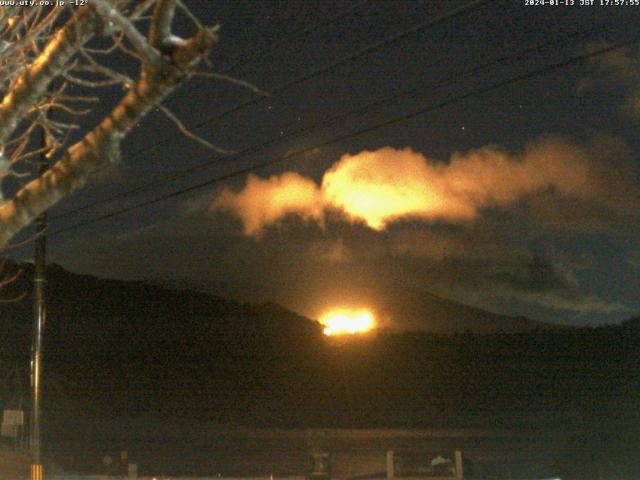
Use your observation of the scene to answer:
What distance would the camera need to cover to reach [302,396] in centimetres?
6006

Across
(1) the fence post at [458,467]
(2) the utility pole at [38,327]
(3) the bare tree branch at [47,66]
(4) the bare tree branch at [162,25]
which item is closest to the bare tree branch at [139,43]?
(4) the bare tree branch at [162,25]

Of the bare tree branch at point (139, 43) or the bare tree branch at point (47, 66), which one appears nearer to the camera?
the bare tree branch at point (139, 43)

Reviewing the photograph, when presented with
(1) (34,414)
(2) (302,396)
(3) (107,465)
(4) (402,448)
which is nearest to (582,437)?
(4) (402,448)

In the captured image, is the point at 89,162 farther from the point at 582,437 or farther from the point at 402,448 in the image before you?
the point at 402,448

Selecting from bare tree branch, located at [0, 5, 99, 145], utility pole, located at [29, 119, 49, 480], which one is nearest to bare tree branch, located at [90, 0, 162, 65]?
bare tree branch, located at [0, 5, 99, 145]

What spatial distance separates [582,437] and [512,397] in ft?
64.3

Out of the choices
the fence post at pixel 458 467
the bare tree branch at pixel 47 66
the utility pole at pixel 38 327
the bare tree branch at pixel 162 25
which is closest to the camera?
the bare tree branch at pixel 162 25

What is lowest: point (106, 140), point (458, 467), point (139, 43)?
point (458, 467)

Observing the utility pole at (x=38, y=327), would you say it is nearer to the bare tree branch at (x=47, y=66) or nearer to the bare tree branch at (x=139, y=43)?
the bare tree branch at (x=47, y=66)

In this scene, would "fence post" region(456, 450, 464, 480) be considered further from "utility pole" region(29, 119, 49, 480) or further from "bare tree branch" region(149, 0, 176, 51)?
"bare tree branch" region(149, 0, 176, 51)

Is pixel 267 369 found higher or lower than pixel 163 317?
lower

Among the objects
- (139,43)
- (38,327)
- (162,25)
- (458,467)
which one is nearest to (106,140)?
(139,43)

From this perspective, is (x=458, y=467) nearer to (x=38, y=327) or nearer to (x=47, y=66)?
(x=38, y=327)

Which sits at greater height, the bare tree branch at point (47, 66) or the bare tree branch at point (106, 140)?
the bare tree branch at point (47, 66)
